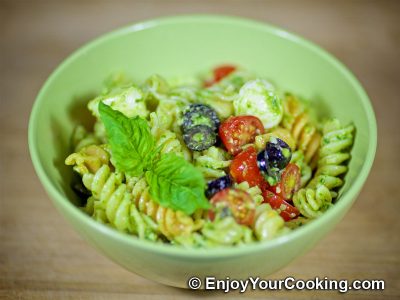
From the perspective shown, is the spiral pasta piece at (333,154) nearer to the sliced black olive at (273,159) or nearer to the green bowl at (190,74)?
the green bowl at (190,74)

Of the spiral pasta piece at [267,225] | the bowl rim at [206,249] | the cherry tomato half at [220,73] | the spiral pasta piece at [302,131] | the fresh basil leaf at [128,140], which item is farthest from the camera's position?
the cherry tomato half at [220,73]

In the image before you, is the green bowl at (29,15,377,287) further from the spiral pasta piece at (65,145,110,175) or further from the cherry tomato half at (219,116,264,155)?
the cherry tomato half at (219,116,264,155)

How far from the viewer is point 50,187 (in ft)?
6.60

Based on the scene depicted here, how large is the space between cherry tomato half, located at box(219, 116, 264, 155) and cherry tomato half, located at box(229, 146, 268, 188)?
0.26 feet

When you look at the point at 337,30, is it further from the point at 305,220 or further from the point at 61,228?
the point at 61,228

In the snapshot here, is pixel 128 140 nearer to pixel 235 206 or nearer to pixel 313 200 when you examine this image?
pixel 235 206

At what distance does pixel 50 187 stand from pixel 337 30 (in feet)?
8.77

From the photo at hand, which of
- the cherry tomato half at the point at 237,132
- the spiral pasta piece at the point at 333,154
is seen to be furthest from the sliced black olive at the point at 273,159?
the spiral pasta piece at the point at 333,154

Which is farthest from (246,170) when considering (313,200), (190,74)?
(190,74)

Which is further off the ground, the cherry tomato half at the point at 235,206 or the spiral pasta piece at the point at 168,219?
the cherry tomato half at the point at 235,206

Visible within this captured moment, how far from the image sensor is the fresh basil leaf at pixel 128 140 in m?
2.11

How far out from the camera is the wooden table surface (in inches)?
94.6

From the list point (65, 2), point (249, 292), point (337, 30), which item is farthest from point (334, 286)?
point (65, 2)

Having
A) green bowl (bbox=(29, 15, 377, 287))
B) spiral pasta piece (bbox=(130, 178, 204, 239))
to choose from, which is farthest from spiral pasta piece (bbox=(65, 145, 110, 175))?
spiral pasta piece (bbox=(130, 178, 204, 239))
